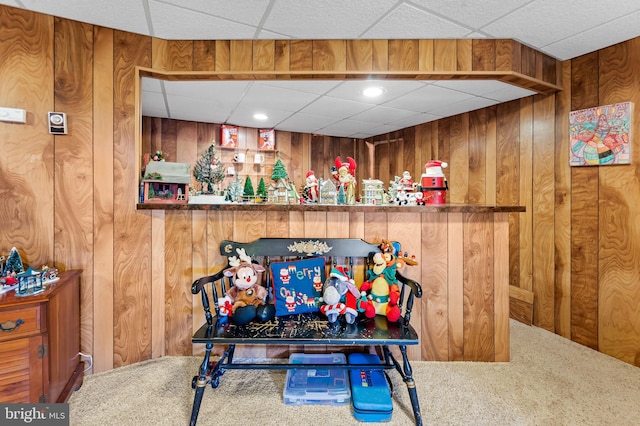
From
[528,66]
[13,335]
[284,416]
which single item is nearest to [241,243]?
[284,416]

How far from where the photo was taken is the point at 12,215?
1764 millimetres

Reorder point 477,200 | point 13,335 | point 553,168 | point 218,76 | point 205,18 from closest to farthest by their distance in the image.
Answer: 1. point 13,335
2. point 205,18
3. point 218,76
4. point 553,168
5. point 477,200

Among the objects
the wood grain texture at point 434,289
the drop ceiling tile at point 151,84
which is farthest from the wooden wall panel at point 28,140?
the wood grain texture at point 434,289

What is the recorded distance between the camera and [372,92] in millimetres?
2732

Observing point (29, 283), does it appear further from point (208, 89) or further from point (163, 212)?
point (208, 89)

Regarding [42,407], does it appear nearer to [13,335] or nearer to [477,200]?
[13,335]

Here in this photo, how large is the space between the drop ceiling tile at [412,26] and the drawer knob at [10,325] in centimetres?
247

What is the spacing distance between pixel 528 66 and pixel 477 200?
4.89ft

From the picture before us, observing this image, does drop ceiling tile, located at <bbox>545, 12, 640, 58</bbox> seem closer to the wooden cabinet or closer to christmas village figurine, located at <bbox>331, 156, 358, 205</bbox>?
christmas village figurine, located at <bbox>331, 156, 358, 205</bbox>

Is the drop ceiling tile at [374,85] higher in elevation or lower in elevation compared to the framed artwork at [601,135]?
higher

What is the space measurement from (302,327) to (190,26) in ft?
6.45

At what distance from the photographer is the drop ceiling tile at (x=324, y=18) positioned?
5.58 feet

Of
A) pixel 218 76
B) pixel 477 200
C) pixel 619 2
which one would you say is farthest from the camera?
pixel 477 200

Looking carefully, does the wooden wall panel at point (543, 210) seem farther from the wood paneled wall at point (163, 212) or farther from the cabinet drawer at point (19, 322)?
the cabinet drawer at point (19, 322)
